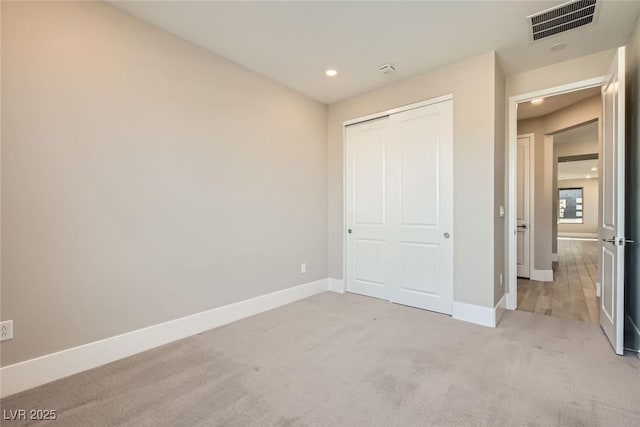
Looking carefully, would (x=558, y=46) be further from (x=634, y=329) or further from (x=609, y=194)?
(x=634, y=329)

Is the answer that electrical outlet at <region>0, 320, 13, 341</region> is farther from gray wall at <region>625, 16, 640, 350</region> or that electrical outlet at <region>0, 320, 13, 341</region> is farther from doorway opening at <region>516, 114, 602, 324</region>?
doorway opening at <region>516, 114, 602, 324</region>

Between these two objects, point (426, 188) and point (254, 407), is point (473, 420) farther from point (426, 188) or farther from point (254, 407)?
point (426, 188)

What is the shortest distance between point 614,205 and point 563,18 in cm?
160

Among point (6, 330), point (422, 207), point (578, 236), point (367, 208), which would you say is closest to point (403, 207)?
point (422, 207)

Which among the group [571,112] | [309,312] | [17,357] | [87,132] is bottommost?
[309,312]

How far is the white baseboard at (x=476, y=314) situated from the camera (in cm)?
294

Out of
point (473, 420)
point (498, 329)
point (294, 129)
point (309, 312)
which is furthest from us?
point (294, 129)

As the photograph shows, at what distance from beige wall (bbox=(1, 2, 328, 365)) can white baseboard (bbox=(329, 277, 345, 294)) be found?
1127mm

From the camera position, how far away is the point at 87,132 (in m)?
2.16

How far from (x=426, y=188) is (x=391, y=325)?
1.60 metres

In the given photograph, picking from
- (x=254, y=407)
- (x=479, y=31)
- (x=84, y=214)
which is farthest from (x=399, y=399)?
(x=479, y=31)

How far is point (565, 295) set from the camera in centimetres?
404

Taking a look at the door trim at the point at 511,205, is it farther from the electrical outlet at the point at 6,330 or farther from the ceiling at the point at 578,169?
the ceiling at the point at 578,169

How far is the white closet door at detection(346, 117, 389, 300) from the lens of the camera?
387 centimetres
